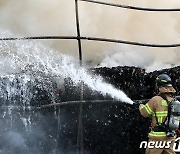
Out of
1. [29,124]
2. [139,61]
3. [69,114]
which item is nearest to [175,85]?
[139,61]

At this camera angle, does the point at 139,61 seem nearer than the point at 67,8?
Yes

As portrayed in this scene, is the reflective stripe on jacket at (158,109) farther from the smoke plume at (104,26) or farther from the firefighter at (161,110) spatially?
the smoke plume at (104,26)

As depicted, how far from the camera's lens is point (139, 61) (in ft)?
26.4

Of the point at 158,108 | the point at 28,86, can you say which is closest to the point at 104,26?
the point at 28,86

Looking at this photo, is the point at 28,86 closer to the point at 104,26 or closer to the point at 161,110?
the point at 161,110

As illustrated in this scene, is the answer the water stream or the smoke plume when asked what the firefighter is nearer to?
the water stream

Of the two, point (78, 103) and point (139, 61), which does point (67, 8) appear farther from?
point (78, 103)

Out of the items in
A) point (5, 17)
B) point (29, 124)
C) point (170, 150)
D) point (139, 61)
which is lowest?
point (170, 150)

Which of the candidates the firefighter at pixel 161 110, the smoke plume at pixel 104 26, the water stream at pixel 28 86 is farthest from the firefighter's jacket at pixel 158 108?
the smoke plume at pixel 104 26

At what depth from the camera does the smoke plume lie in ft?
26.4

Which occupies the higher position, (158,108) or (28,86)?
(28,86)

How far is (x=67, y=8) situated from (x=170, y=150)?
12.3ft

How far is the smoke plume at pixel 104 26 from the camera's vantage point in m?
8.04

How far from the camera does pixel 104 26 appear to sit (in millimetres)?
8852
